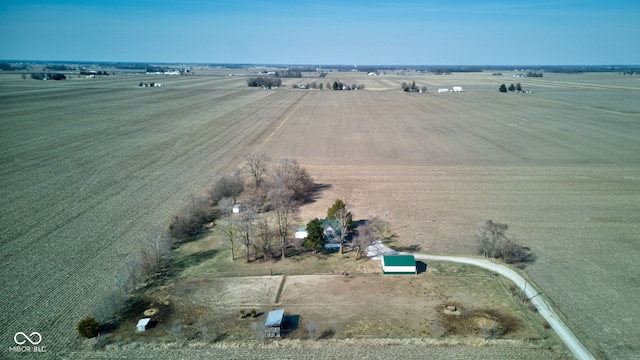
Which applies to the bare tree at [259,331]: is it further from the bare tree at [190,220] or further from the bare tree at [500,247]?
the bare tree at [500,247]

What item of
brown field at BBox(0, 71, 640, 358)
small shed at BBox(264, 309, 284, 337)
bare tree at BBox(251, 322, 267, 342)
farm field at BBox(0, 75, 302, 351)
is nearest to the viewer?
bare tree at BBox(251, 322, 267, 342)

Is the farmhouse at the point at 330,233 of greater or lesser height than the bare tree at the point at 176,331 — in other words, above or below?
above

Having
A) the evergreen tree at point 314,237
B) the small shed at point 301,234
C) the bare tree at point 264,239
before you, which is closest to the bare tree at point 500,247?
the evergreen tree at point 314,237

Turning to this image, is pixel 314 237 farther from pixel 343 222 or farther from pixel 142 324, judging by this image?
pixel 142 324

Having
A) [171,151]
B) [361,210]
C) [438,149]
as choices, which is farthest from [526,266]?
[171,151]

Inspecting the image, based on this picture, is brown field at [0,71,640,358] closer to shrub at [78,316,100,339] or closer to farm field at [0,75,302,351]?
farm field at [0,75,302,351]

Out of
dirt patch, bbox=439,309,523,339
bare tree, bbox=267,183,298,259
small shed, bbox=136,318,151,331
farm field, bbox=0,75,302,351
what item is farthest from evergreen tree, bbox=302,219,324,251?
farm field, bbox=0,75,302,351
